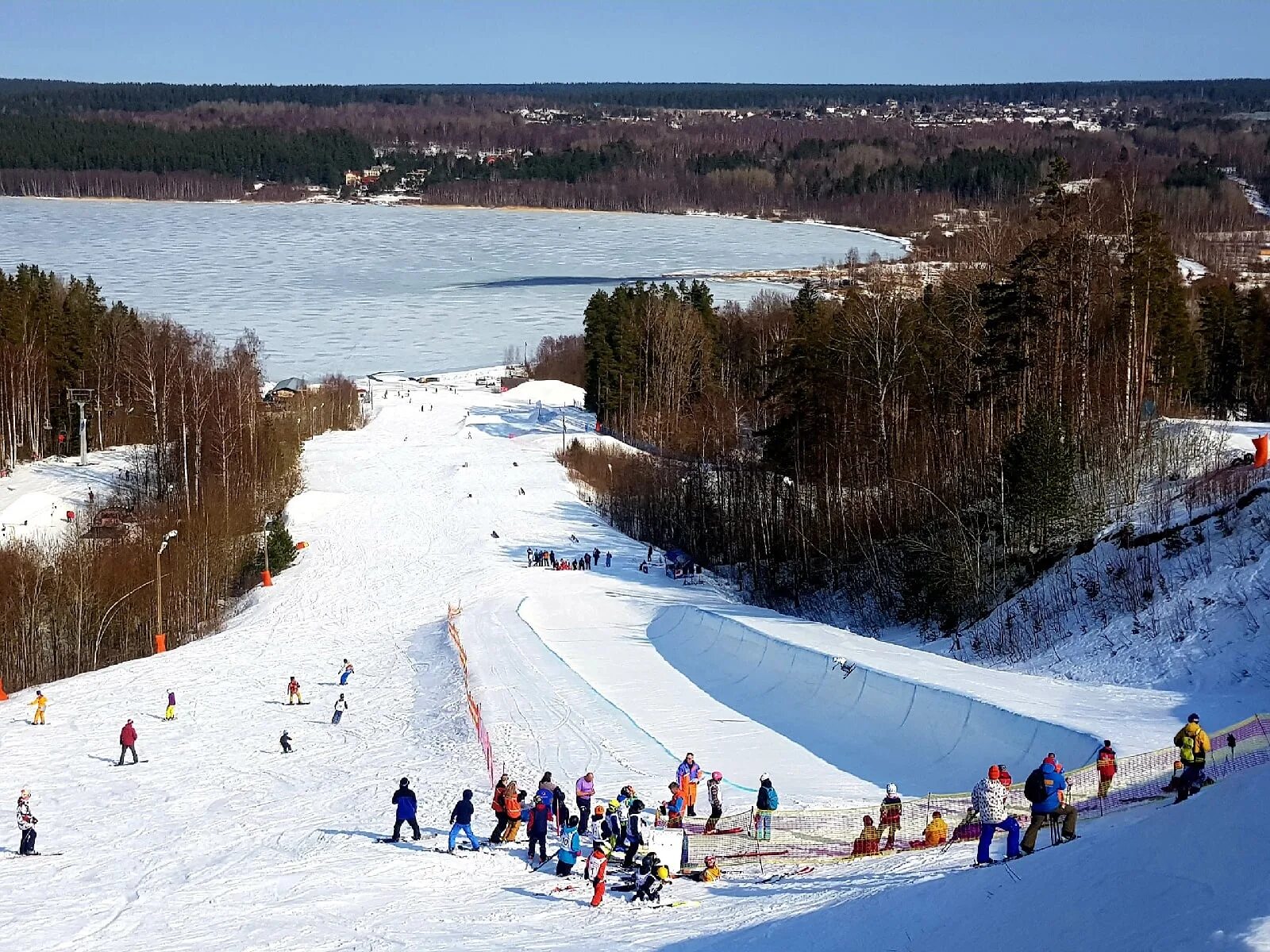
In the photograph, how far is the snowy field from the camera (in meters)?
12.9

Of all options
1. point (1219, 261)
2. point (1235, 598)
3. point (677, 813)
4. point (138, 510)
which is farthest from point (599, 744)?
point (1219, 261)

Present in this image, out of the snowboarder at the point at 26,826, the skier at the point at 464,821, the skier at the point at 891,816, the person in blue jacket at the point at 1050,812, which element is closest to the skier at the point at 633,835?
the skier at the point at 464,821

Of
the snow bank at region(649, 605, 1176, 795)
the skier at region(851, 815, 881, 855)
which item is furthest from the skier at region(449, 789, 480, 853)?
the snow bank at region(649, 605, 1176, 795)

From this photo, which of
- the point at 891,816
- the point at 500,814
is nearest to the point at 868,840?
the point at 891,816

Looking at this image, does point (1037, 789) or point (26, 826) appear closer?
point (1037, 789)

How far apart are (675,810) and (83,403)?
48.6 meters

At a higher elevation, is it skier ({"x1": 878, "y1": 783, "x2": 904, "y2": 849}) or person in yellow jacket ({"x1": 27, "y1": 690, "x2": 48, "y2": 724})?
skier ({"x1": 878, "y1": 783, "x2": 904, "y2": 849})

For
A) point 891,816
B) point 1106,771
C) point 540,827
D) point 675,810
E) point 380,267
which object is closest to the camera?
point 1106,771

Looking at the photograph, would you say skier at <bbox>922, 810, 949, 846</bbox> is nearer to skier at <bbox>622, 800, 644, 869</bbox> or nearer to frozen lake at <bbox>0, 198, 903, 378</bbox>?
skier at <bbox>622, 800, 644, 869</bbox>

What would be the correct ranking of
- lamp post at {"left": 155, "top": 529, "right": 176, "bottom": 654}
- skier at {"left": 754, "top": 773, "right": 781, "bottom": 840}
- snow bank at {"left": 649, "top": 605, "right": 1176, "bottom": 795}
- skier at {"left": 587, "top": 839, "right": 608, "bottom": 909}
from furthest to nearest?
lamp post at {"left": 155, "top": 529, "right": 176, "bottom": 654} → snow bank at {"left": 649, "top": 605, "right": 1176, "bottom": 795} → skier at {"left": 754, "top": 773, "right": 781, "bottom": 840} → skier at {"left": 587, "top": 839, "right": 608, "bottom": 909}

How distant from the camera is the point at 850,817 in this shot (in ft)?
58.6

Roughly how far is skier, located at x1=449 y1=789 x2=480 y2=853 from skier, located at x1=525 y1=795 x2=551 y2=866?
79 centimetres

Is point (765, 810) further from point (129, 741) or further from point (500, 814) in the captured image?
point (129, 741)

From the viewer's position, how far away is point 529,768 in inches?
861
